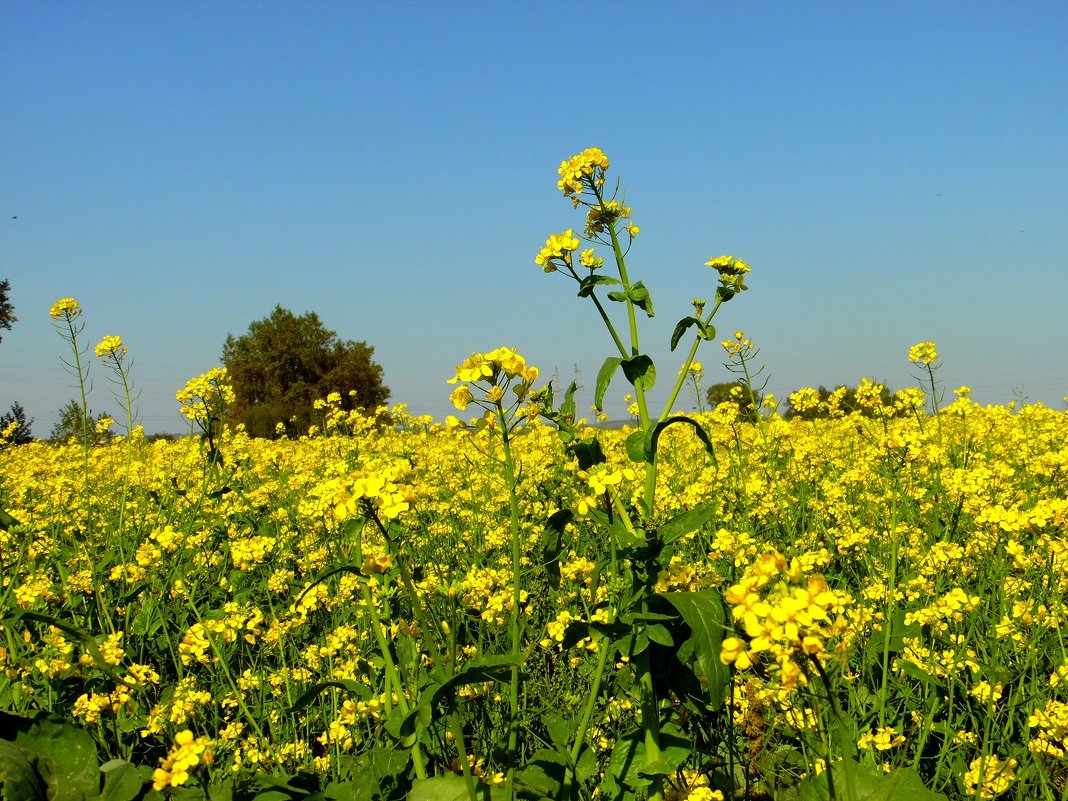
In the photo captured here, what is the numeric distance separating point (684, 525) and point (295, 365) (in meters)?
35.9

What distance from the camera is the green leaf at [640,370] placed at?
1.81m

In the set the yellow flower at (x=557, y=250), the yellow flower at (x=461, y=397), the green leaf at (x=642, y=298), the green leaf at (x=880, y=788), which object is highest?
the yellow flower at (x=557, y=250)

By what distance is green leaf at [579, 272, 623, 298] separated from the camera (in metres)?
1.92

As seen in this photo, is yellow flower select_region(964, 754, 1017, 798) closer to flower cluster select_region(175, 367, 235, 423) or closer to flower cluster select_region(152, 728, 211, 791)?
flower cluster select_region(152, 728, 211, 791)

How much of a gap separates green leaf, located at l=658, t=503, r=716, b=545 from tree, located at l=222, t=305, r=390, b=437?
32.9 m

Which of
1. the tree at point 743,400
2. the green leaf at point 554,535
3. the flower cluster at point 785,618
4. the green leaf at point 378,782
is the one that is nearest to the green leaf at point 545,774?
the green leaf at point 378,782

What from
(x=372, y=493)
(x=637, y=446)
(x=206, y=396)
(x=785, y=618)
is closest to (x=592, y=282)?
(x=637, y=446)

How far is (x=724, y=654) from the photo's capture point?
1.06 m

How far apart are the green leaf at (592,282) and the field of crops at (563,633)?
1.28ft

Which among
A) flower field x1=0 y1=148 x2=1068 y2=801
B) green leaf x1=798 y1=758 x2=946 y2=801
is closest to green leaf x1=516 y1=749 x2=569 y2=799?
flower field x1=0 y1=148 x2=1068 y2=801

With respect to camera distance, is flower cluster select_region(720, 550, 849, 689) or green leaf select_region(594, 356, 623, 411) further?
green leaf select_region(594, 356, 623, 411)

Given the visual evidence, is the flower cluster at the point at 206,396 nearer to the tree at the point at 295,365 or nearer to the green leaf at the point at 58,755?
the green leaf at the point at 58,755

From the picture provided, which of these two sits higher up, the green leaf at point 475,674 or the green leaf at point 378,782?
the green leaf at point 475,674

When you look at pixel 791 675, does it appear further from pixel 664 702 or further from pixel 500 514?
pixel 500 514
